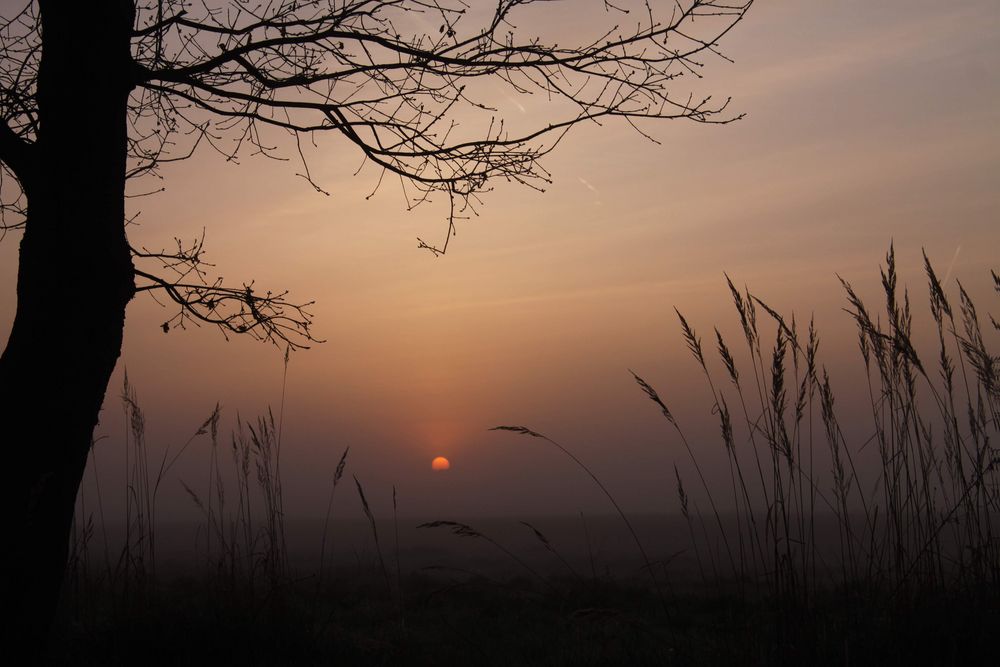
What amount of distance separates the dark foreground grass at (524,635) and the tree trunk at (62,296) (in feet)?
4.09

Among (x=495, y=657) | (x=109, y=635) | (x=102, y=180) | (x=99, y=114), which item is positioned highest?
(x=99, y=114)

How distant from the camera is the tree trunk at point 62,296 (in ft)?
9.79

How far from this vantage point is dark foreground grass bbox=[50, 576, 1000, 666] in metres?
3.09

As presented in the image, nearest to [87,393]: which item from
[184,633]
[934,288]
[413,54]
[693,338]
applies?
[184,633]

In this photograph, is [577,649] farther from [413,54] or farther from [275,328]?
[413,54]

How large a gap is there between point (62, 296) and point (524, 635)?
13.6 feet

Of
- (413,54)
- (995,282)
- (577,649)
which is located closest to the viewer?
(995,282)

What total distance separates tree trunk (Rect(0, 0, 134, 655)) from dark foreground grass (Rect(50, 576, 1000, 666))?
1.25m

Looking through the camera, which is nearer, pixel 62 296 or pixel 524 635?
pixel 62 296

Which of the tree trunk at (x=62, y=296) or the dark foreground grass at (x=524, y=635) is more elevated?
the tree trunk at (x=62, y=296)

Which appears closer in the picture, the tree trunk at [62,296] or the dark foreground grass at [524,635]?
the tree trunk at [62,296]

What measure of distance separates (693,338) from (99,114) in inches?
105

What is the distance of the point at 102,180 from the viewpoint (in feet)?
10.8

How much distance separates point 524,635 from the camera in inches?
236
